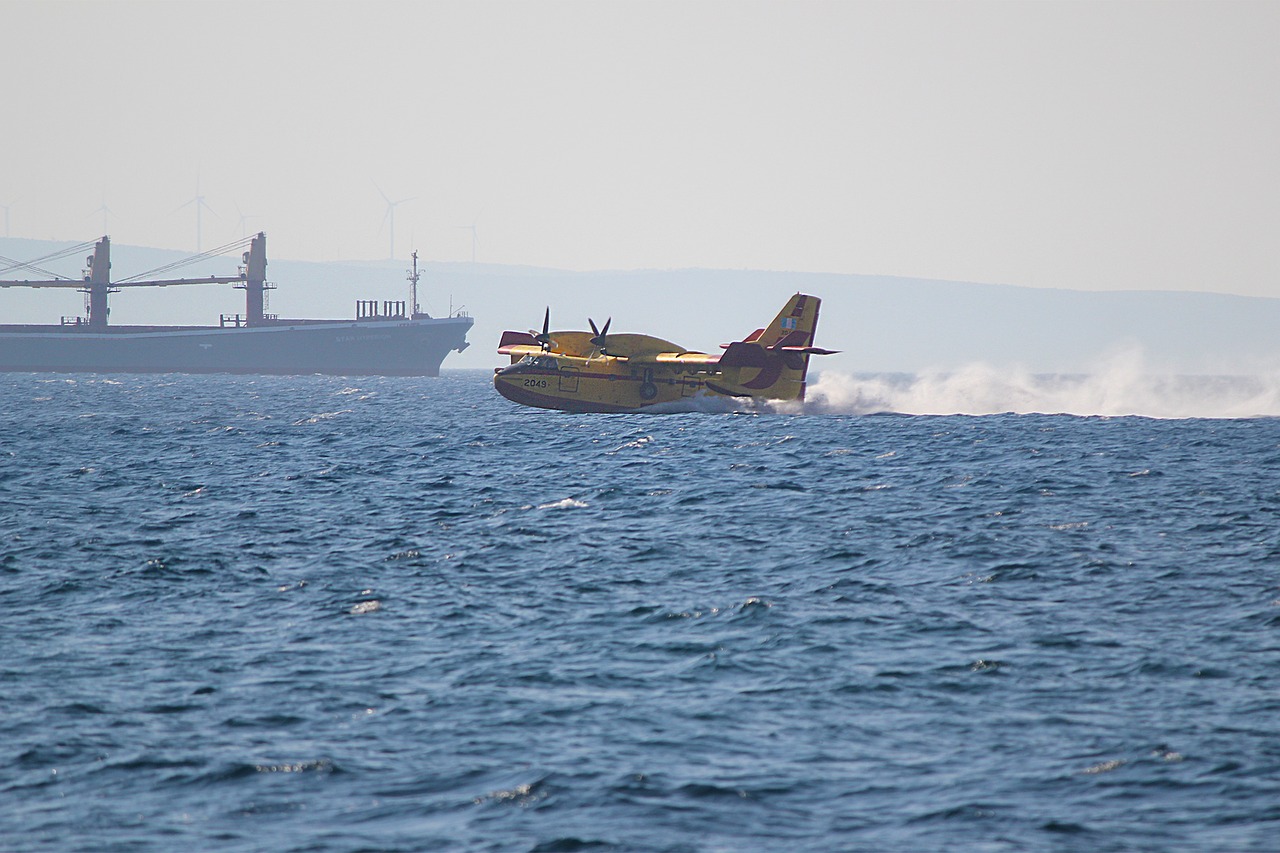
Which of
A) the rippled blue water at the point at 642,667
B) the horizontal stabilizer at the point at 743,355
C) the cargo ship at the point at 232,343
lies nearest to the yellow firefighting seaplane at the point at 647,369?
the horizontal stabilizer at the point at 743,355

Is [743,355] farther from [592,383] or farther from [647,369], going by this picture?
[592,383]

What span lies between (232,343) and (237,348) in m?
1.10

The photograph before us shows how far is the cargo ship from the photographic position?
18050 centimetres

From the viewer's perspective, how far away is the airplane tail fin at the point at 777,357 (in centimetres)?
6231

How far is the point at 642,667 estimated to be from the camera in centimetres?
1566

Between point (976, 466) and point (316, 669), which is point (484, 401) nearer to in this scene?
point (976, 466)

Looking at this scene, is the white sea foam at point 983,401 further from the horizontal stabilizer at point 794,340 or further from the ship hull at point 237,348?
the ship hull at point 237,348

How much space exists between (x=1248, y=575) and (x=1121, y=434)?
1461 inches

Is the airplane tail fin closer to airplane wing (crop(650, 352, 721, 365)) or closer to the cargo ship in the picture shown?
airplane wing (crop(650, 352, 721, 365))

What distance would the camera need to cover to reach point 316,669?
1566 cm

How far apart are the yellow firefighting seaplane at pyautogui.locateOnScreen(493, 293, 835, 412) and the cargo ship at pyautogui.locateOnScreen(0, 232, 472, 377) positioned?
12507 centimetres

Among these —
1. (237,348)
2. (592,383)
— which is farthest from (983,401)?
(237,348)

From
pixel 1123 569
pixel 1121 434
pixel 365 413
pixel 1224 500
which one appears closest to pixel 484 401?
pixel 365 413

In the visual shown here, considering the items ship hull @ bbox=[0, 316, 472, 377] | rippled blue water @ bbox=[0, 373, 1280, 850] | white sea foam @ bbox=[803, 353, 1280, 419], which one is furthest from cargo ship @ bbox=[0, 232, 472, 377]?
rippled blue water @ bbox=[0, 373, 1280, 850]
